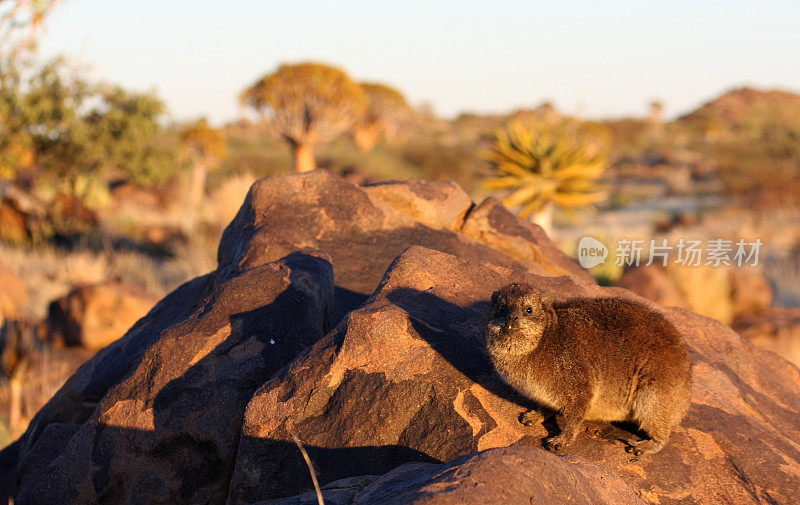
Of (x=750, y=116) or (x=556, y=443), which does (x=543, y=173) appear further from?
(x=750, y=116)

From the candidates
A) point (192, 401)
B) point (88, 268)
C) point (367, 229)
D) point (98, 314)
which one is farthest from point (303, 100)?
point (192, 401)

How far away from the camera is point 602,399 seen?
363 centimetres

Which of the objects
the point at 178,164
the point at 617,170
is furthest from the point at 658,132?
the point at 178,164

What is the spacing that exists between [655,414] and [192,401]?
249 centimetres

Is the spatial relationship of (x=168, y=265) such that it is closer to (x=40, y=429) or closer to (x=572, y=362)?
(x=40, y=429)

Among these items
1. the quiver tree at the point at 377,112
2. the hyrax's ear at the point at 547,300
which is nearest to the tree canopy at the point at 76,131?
the hyrax's ear at the point at 547,300

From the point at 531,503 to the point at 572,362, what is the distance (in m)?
1.19

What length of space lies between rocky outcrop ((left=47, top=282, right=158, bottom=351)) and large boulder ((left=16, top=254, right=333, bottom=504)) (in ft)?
21.1

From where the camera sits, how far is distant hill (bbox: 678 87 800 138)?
149 ft

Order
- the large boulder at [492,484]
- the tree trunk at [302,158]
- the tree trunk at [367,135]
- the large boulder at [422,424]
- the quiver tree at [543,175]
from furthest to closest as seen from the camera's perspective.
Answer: the tree trunk at [367,135] → the tree trunk at [302,158] → the quiver tree at [543,175] → the large boulder at [422,424] → the large boulder at [492,484]

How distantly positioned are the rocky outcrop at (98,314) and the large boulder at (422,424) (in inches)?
316

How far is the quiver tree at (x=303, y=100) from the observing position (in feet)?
91.3

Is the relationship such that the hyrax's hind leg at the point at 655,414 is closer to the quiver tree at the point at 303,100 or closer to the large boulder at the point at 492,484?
the large boulder at the point at 492,484

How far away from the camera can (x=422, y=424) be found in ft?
11.4
